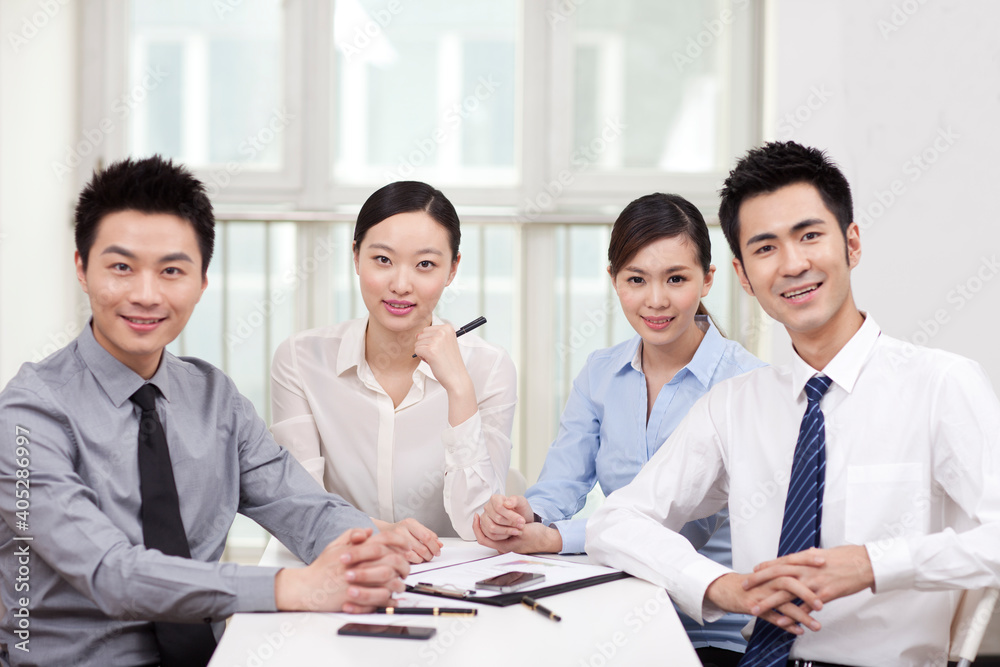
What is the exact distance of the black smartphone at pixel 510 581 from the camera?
1252mm

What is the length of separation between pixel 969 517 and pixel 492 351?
113 centimetres

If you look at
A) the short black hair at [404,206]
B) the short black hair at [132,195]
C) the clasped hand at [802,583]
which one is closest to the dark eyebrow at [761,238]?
the clasped hand at [802,583]

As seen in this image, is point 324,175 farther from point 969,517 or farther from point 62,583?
point 969,517

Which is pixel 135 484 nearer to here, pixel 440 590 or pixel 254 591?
pixel 254 591

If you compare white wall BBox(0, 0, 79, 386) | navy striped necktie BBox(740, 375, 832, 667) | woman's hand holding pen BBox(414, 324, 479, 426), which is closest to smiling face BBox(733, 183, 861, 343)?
navy striped necktie BBox(740, 375, 832, 667)

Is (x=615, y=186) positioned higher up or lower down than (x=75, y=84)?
lower down

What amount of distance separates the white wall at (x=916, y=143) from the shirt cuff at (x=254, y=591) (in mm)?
2148

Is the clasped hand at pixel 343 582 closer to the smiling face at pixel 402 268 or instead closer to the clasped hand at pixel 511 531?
the clasped hand at pixel 511 531

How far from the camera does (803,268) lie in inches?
57.2

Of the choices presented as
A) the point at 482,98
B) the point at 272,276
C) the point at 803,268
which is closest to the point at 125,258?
the point at 803,268

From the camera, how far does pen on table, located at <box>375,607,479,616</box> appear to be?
3.75 feet

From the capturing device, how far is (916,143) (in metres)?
2.78

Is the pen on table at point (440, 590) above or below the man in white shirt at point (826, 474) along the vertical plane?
below

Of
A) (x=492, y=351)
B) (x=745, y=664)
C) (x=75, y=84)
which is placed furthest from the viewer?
(x=75, y=84)
